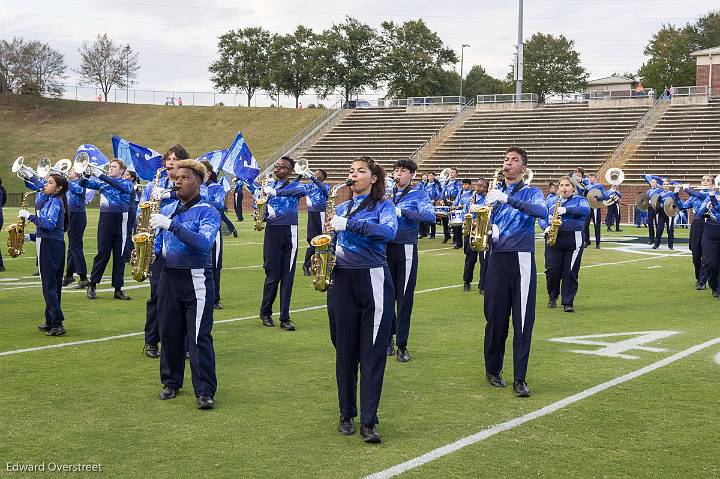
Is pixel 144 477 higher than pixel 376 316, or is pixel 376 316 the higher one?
pixel 376 316

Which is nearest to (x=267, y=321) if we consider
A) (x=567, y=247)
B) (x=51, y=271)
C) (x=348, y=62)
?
(x=51, y=271)

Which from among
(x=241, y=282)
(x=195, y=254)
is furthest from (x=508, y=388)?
(x=241, y=282)

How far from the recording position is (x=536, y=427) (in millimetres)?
6035

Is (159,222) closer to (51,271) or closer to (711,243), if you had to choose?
(51,271)

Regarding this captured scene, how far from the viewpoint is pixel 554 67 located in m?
69.4

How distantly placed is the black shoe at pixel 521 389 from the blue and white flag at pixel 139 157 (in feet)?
41.4

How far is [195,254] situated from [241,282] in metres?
8.08

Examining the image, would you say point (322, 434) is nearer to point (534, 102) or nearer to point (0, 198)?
point (0, 198)

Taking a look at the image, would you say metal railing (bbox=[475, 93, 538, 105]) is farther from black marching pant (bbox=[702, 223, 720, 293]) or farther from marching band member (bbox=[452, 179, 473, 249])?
black marching pant (bbox=[702, 223, 720, 293])

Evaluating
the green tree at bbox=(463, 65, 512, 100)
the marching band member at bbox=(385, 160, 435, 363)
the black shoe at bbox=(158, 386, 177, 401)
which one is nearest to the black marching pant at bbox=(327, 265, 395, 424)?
the black shoe at bbox=(158, 386, 177, 401)

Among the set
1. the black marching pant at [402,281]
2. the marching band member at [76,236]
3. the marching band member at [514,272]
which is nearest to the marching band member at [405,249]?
the black marching pant at [402,281]

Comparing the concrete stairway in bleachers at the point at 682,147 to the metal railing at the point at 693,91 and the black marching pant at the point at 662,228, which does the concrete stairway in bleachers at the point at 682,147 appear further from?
the black marching pant at the point at 662,228

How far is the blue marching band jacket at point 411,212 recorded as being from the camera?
28.0ft

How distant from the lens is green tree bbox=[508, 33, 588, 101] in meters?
69.1
